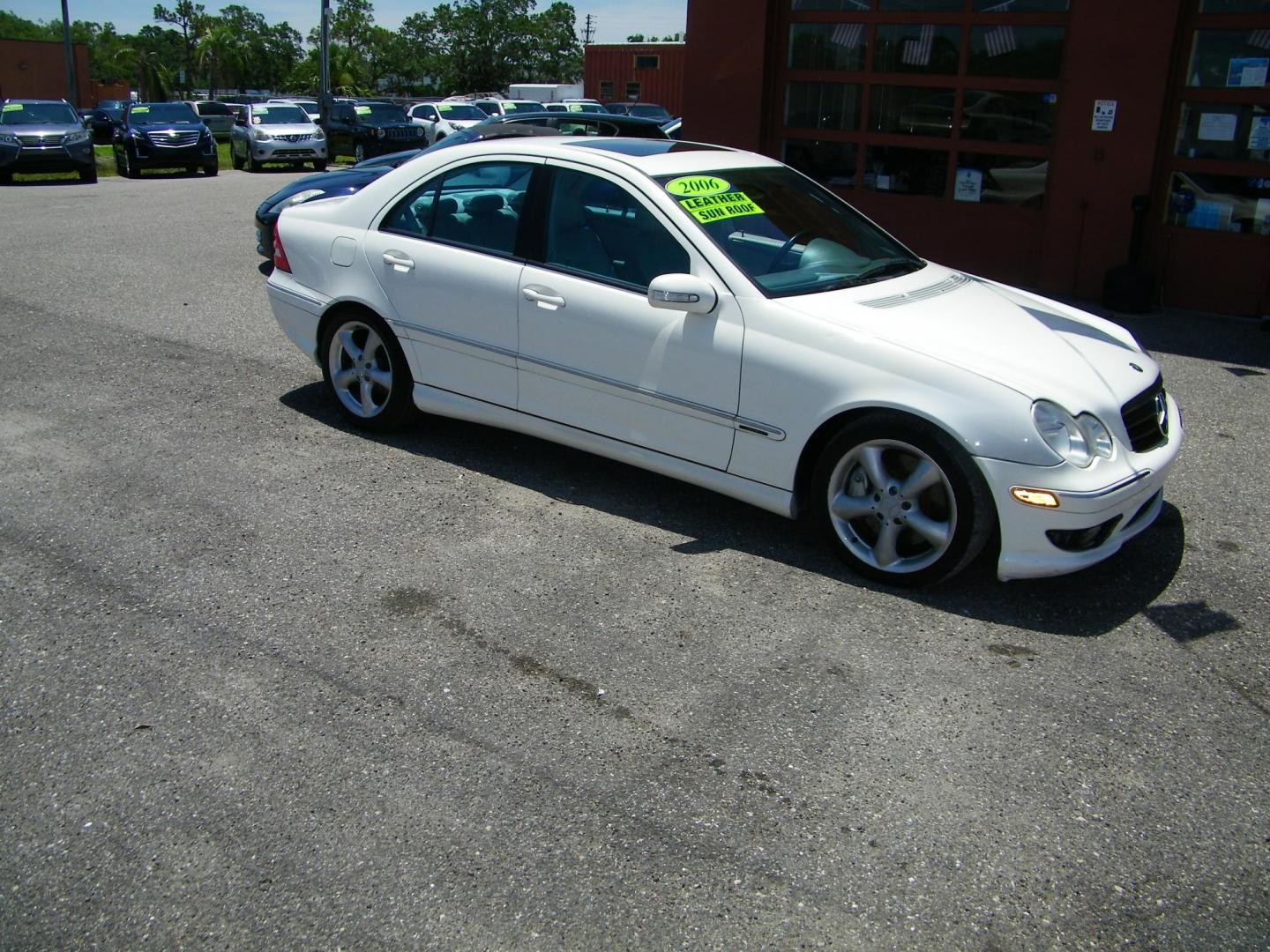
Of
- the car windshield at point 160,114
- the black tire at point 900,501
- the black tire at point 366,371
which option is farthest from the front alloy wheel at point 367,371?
the car windshield at point 160,114

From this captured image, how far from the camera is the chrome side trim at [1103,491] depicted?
407 cm

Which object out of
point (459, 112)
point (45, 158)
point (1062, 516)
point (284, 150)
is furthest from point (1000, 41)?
point (459, 112)

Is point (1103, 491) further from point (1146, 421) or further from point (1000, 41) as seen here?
point (1000, 41)

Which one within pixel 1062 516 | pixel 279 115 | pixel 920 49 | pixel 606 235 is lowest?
pixel 1062 516

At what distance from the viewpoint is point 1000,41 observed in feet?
34.0

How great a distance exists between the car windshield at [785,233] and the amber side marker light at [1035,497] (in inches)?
49.3

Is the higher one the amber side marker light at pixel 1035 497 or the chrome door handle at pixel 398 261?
the chrome door handle at pixel 398 261

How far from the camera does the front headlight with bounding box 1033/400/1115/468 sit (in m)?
4.13

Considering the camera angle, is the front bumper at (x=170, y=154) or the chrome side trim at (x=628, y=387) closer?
the chrome side trim at (x=628, y=387)

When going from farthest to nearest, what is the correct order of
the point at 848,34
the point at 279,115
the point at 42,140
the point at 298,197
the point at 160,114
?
1. the point at 279,115
2. the point at 160,114
3. the point at 42,140
4. the point at 848,34
5. the point at 298,197

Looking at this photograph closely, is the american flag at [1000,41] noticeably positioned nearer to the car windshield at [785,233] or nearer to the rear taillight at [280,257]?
the car windshield at [785,233]

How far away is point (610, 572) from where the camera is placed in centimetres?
460

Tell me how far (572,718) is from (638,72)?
4690 centimetres

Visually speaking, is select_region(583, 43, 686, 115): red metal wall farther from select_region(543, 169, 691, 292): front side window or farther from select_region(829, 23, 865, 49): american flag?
select_region(543, 169, 691, 292): front side window
